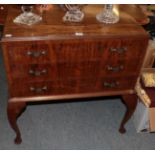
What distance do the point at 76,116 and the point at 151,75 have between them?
636mm

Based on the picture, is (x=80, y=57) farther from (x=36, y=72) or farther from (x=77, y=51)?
(x=36, y=72)

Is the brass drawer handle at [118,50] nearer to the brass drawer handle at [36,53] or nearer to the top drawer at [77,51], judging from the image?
the top drawer at [77,51]

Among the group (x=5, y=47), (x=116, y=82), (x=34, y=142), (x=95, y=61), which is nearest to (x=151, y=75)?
(x=116, y=82)

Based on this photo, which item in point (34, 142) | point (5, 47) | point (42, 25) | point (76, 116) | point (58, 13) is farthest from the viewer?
point (76, 116)

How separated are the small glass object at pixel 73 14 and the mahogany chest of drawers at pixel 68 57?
0.03m

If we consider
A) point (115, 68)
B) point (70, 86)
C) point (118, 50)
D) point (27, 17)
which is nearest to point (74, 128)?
point (70, 86)

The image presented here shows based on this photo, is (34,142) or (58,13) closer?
(58,13)

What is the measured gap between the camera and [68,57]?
1.21m

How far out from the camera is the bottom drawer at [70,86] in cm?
129

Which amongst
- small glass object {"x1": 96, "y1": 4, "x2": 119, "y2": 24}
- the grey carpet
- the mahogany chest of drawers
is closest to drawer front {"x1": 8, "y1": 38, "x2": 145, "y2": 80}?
the mahogany chest of drawers

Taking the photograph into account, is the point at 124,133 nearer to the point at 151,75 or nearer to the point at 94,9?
the point at 151,75

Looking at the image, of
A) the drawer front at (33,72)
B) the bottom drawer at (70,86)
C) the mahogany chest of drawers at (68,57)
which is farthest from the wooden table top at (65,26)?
the bottom drawer at (70,86)

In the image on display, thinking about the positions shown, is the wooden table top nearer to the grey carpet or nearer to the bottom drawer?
the bottom drawer

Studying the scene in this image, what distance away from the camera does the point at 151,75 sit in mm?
1709
